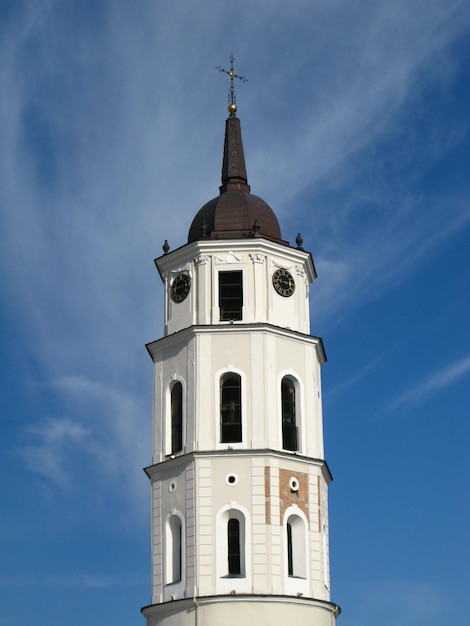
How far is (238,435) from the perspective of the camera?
1969 inches

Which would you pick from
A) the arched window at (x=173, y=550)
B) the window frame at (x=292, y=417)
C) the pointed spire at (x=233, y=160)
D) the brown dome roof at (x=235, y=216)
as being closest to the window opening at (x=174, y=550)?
the arched window at (x=173, y=550)

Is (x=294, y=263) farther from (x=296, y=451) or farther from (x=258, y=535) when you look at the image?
(x=258, y=535)

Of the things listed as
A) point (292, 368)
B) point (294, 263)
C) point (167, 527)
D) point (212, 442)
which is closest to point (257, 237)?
point (294, 263)

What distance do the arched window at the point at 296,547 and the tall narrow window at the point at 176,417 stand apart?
5.23 meters

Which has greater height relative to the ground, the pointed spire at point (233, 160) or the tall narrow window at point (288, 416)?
the pointed spire at point (233, 160)

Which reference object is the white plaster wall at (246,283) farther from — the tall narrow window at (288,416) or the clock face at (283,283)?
the tall narrow window at (288,416)

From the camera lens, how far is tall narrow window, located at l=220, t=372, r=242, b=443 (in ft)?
164

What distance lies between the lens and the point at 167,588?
160ft

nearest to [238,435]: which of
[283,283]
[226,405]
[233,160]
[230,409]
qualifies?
[230,409]

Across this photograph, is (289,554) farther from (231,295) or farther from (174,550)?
(231,295)

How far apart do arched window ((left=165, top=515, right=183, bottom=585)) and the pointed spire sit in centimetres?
1533

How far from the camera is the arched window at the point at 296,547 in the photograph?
48719 millimetres

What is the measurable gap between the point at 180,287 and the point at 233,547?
11.3 meters

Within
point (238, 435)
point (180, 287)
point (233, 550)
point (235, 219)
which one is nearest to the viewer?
point (233, 550)
